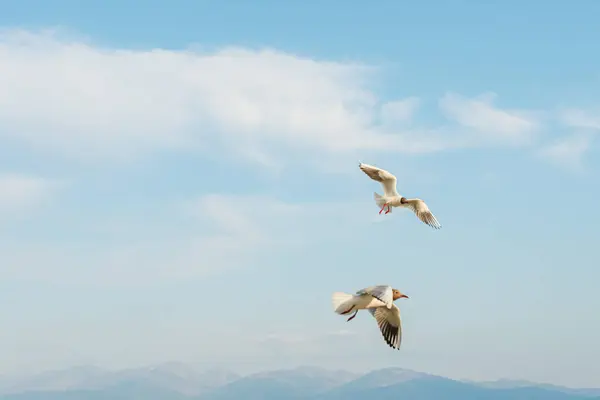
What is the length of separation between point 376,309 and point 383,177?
11.5 metres

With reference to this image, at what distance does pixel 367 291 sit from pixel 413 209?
1376 centimetres

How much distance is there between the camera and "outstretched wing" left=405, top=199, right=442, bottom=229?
4250 cm

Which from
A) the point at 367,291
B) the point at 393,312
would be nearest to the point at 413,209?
the point at 393,312

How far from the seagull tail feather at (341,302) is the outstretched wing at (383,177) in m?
12.3

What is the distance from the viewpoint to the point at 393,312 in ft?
109

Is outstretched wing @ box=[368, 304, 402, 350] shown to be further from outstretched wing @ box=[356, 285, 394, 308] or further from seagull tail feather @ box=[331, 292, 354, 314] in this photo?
outstretched wing @ box=[356, 285, 394, 308]

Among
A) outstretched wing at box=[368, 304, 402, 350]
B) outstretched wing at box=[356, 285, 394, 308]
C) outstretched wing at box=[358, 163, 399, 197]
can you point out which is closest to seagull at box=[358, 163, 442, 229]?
outstretched wing at box=[358, 163, 399, 197]

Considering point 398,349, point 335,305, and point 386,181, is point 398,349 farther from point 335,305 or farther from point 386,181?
point 386,181

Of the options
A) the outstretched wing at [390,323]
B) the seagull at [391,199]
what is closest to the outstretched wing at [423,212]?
the seagull at [391,199]

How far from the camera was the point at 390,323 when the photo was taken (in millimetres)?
33438

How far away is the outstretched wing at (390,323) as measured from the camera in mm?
33250

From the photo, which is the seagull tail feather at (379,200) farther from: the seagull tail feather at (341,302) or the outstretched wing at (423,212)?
the seagull tail feather at (341,302)

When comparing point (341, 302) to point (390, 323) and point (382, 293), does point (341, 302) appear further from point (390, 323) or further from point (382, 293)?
point (382, 293)

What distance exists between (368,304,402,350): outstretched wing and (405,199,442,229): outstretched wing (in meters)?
9.95
